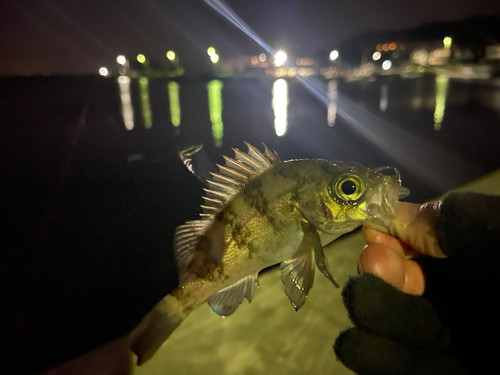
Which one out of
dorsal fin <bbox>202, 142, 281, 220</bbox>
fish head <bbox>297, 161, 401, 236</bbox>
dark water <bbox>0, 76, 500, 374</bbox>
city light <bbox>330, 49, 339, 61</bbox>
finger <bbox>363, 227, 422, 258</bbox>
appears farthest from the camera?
city light <bbox>330, 49, 339, 61</bbox>

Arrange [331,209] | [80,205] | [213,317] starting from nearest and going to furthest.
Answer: [331,209] < [213,317] < [80,205]

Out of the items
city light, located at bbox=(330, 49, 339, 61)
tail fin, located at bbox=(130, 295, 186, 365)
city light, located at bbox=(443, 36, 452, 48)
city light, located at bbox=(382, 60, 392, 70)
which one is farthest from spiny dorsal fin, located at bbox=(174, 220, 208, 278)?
city light, located at bbox=(330, 49, 339, 61)

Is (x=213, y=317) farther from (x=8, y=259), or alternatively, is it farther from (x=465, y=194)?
(x=8, y=259)

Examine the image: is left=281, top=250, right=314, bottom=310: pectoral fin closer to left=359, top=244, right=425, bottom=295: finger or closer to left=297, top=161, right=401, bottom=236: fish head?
left=297, top=161, right=401, bottom=236: fish head

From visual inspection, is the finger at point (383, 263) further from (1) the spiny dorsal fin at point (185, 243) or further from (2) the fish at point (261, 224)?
(1) the spiny dorsal fin at point (185, 243)

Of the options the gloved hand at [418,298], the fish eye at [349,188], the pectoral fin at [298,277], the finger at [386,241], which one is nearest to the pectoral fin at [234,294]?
the pectoral fin at [298,277]

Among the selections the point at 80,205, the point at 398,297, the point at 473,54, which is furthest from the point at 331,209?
the point at 473,54
